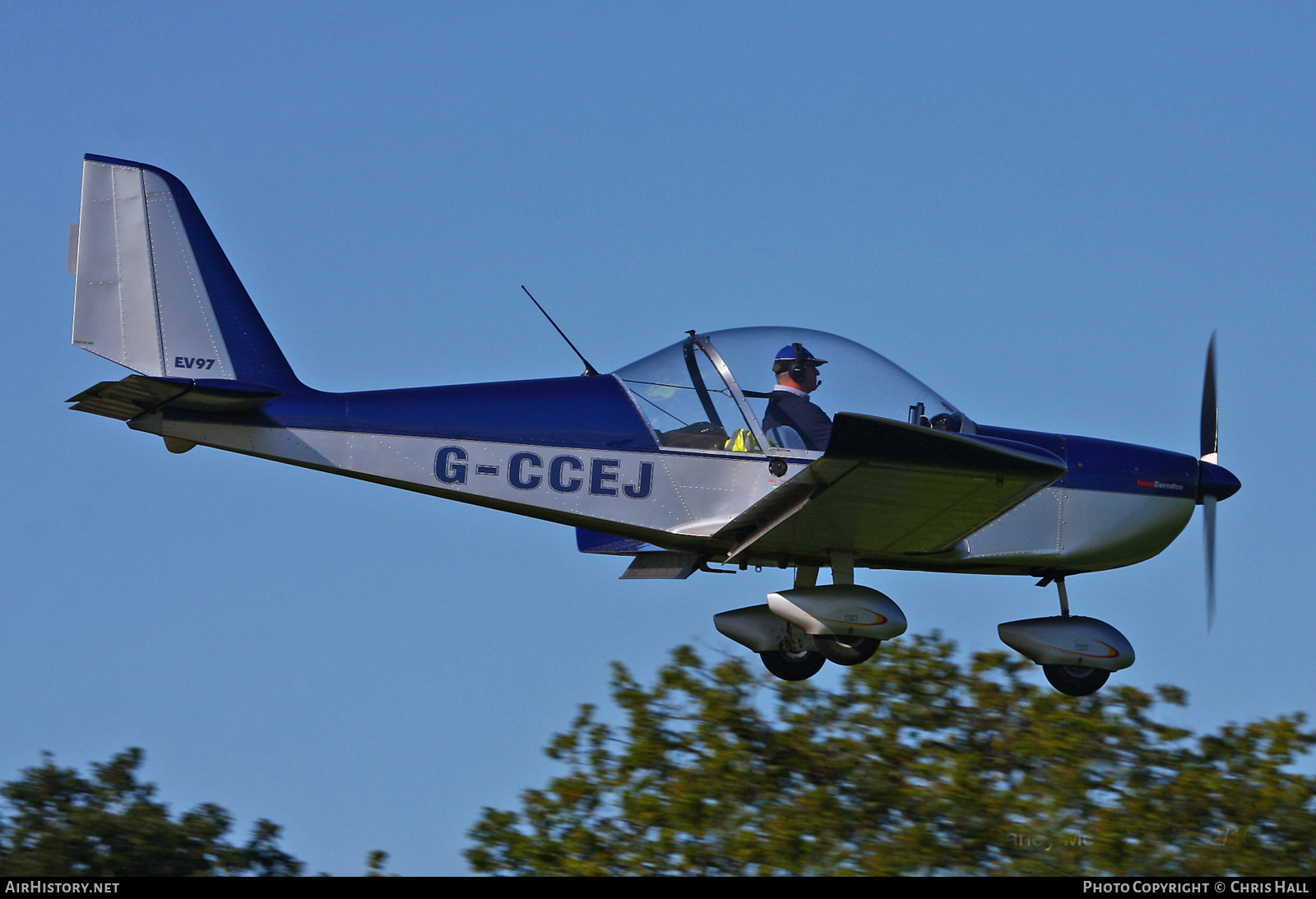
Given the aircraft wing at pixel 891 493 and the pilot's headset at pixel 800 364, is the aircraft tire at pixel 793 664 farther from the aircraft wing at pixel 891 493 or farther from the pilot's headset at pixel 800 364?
the pilot's headset at pixel 800 364

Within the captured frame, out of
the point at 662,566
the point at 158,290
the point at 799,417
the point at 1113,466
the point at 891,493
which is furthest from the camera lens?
the point at 662,566

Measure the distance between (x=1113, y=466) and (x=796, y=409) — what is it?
8.29 feet

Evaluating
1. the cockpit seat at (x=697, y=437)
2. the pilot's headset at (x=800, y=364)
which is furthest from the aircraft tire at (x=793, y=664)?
the pilot's headset at (x=800, y=364)

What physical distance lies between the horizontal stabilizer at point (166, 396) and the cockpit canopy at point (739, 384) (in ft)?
7.94

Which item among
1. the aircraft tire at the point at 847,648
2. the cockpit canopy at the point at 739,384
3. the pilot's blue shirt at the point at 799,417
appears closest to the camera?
the pilot's blue shirt at the point at 799,417

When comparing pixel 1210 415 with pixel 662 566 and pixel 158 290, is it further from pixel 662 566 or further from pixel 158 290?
pixel 158 290

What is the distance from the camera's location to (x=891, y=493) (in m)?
8.84

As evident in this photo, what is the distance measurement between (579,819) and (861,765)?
2.72 m

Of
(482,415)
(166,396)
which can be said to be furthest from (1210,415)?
(166,396)

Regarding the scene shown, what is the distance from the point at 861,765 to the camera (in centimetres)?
1383

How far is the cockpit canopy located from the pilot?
0.04m

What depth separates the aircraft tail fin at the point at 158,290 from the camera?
373 inches

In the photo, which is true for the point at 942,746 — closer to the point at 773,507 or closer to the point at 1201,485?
the point at 1201,485
